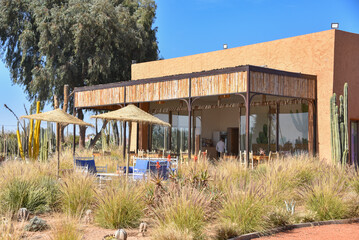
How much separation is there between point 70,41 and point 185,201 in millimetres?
24505

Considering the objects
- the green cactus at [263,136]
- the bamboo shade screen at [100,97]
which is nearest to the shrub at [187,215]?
the green cactus at [263,136]

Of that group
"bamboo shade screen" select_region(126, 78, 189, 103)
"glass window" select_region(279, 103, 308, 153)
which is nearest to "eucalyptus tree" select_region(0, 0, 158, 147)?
"bamboo shade screen" select_region(126, 78, 189, 103)

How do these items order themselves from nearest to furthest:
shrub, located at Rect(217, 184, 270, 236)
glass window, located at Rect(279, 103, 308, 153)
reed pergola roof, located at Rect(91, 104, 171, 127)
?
shrub, located at Rect(217, 184, 270, 236) → reed pergola roof, located at Rect(91, 104, 171, 127) → glass window, located at Rect(279, 103, 308, 153)

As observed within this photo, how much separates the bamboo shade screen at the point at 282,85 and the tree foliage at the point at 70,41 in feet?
52.3

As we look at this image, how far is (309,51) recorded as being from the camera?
17.2 m

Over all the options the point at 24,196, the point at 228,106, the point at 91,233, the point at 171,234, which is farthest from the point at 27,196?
the point at 228,106

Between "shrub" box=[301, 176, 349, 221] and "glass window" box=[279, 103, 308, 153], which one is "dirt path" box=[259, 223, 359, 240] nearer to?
"shrub" box=[301, 176, 349, 221]

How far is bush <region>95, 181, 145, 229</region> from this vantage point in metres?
7.98

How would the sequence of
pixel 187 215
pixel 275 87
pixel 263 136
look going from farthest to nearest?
pixel 263 136
pixel 275 87
pixel 187 215

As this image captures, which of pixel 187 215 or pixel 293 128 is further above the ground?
pixel 293 128

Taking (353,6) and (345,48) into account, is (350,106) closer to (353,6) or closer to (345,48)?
(345,48)

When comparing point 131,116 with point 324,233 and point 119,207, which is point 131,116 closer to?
point 119,207

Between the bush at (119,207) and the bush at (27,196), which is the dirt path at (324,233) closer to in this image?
the bush at (119,207)

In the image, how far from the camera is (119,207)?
798 cm
